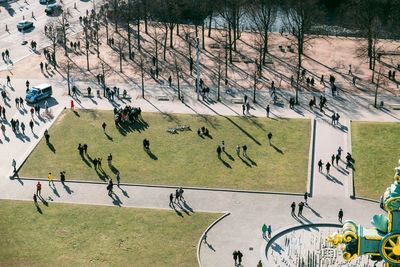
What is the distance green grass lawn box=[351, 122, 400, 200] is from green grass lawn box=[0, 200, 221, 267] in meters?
16.8

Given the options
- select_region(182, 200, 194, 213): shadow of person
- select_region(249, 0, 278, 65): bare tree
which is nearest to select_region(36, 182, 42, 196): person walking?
select_region(182, 200, 194, 213): shadow of person

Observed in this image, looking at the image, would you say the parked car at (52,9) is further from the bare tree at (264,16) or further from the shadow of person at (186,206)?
the shadow of person at (186,206)

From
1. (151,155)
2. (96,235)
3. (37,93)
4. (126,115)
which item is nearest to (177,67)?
(126,115)

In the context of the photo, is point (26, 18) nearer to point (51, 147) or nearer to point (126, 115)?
point (126, 115)

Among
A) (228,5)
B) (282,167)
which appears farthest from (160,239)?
Result: (228,5)

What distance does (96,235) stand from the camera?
2259 inches

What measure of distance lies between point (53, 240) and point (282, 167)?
26116 mm

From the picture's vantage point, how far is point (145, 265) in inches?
2092

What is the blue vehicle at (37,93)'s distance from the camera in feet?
281

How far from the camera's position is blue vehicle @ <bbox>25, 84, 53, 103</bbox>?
8575 cm

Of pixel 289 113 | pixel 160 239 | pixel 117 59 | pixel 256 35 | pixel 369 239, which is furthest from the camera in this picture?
pixel 256 35

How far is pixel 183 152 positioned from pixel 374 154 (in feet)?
71.2

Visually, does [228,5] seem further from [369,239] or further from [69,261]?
[369,239]

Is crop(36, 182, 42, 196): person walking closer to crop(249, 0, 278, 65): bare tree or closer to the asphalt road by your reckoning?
the asphalt road
